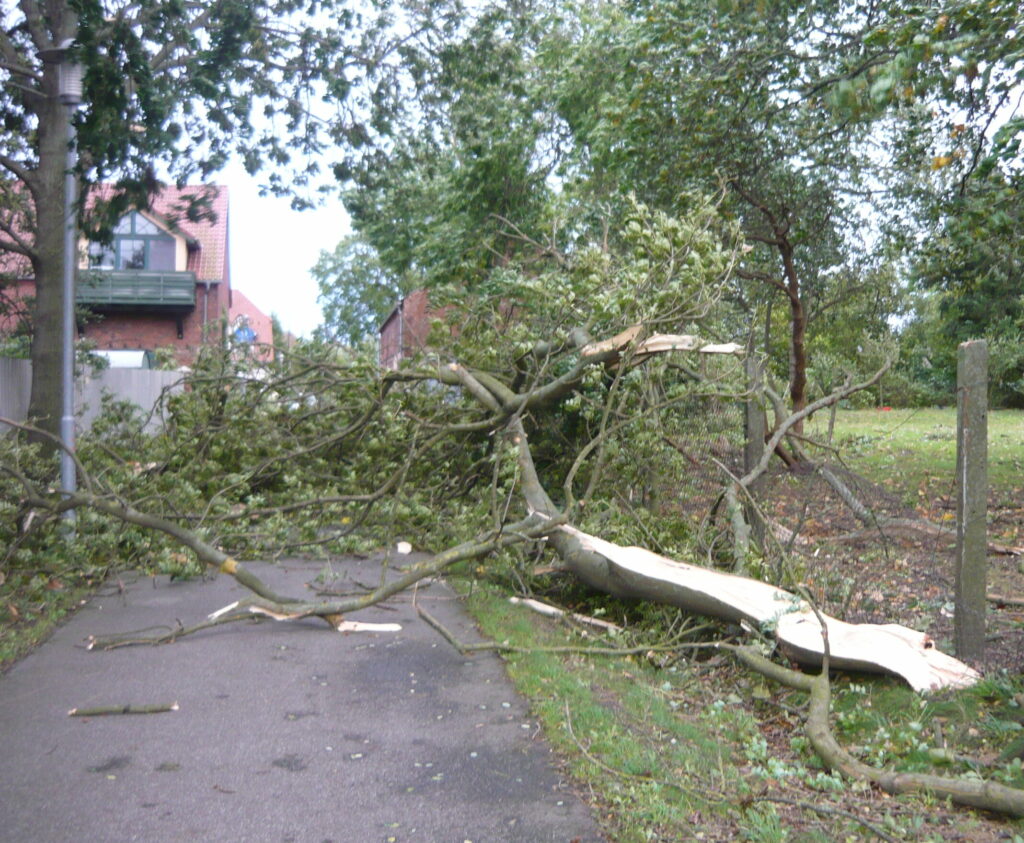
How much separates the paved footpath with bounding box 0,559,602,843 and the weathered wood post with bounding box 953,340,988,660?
2369 millimetres

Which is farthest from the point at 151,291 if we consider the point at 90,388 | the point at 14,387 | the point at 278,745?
the point at 278,745

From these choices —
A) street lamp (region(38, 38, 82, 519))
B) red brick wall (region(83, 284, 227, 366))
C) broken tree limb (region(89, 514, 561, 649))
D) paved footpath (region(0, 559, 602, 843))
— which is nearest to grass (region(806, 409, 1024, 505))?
broken tree limb (region(89, 514, 561, 649))

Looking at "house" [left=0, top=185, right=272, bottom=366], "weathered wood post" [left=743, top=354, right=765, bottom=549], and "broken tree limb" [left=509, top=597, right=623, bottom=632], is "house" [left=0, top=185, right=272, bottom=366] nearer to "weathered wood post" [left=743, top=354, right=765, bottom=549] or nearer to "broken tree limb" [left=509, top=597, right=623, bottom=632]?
"broken tree limb" [left=509, top=597, right=623, bottom=632]

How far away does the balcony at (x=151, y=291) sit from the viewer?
3478cm

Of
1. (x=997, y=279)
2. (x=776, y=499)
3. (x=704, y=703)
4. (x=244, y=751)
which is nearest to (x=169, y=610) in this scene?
(x=244, y=751)

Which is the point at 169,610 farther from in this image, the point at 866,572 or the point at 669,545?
the point at 866,572

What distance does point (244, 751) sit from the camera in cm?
510

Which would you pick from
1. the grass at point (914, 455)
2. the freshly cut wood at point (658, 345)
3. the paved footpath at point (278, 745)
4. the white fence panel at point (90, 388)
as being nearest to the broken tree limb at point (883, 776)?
the paved footpath at point (278, 745)

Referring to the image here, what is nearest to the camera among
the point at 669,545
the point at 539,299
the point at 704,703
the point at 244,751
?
the point at 244,751

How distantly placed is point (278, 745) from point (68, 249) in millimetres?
7617

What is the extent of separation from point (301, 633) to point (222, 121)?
6.91 m

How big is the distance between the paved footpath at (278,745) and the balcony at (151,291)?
29280 millimetres

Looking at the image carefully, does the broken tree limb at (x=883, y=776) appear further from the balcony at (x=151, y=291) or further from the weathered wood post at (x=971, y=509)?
the balcony at (x=151, y=291)

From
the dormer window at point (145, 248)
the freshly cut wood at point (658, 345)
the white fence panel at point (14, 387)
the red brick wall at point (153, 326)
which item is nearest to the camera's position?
the freshly cut wood at point (658, 345)
